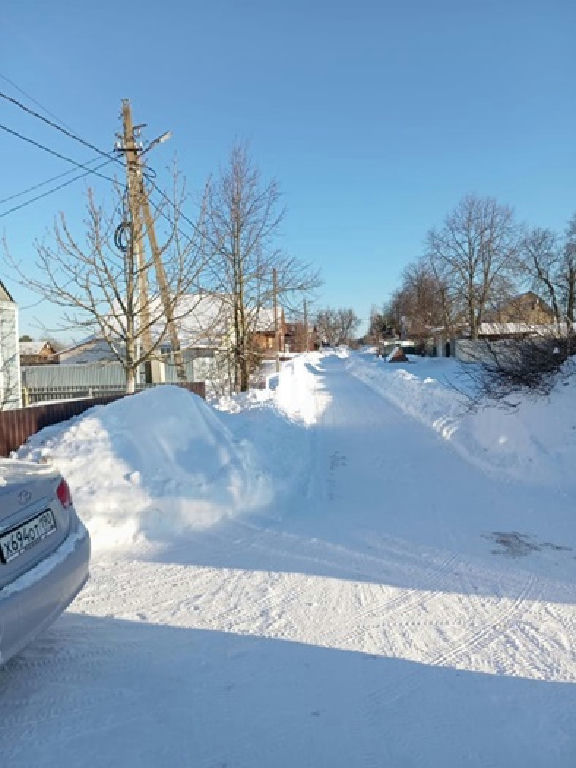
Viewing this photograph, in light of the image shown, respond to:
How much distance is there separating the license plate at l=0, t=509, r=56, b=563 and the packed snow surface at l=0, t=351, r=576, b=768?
30.9 inches

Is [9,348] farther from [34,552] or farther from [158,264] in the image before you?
[34,552]

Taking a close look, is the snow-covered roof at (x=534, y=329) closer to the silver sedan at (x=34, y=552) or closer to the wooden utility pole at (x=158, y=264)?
the wooden utility pole at (x=158, y=264)

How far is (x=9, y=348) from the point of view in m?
13.8

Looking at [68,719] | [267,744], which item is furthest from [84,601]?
[267,744]

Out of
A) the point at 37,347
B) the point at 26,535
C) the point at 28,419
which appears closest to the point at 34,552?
the point at 26,535

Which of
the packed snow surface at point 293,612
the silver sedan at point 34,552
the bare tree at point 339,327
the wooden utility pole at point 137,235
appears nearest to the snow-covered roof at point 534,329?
the packed snow surface at point 293,612

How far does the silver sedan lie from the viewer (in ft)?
8.30

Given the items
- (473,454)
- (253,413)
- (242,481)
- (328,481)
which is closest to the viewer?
(242,481)

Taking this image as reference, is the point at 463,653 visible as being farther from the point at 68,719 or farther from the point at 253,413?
the point at 253,413

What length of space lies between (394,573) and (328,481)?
317 cm

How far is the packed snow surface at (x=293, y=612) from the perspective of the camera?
245 cm

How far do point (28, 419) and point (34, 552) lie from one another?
4.86 m

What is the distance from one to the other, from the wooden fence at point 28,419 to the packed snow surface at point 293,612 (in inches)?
13.0

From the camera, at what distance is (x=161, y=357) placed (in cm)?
1180
